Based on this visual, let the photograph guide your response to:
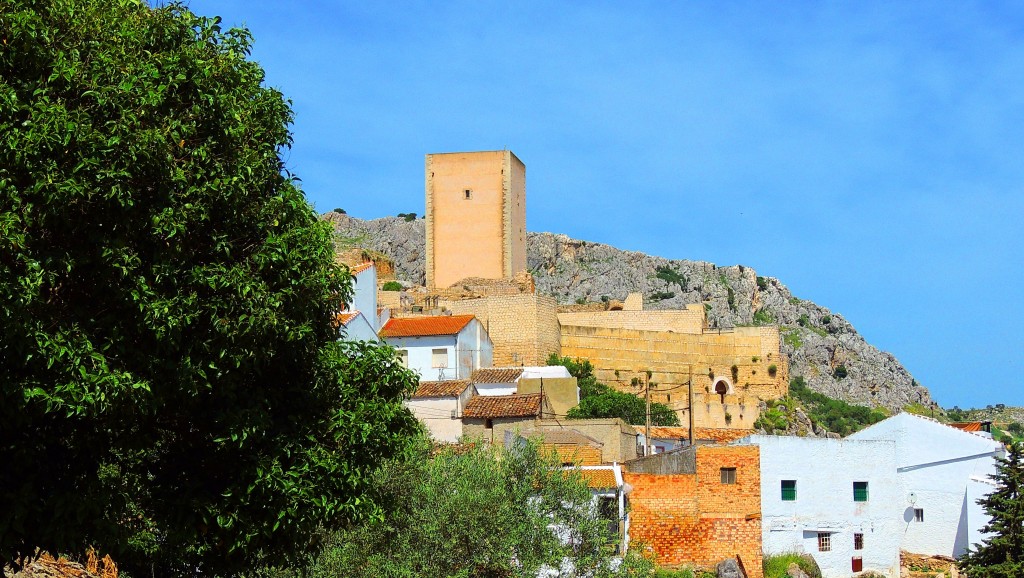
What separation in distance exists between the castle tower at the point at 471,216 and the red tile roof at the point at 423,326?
819 inches

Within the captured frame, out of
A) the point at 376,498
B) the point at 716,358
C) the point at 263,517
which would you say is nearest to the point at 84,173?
the point at 263,517

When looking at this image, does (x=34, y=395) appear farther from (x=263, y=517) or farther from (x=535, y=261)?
(x=535, y=261)

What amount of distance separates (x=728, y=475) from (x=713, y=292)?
275ft

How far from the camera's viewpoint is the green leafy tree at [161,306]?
1170cm

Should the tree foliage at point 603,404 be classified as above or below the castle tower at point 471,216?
below

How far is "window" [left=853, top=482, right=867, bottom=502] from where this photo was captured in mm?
34562

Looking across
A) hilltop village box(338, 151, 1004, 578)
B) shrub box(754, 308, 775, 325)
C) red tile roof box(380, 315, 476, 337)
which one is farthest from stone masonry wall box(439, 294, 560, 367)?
shrub box(754, 308, 775, 325)

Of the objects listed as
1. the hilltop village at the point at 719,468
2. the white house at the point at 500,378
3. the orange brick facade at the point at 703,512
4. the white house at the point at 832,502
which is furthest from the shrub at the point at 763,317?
the orange brick facade at the point at 703,512

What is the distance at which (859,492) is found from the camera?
34625mm

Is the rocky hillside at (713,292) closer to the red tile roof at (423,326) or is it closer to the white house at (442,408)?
the red tile roof at (423,326)

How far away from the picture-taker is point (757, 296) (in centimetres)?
11850

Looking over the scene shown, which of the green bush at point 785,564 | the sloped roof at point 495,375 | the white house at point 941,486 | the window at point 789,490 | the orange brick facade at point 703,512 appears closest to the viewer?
the orange brick facade at point 703,512

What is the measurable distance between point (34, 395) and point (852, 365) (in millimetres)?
102584

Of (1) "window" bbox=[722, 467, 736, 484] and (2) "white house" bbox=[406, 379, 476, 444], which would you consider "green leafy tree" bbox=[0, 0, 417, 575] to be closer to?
(1) "window" bbox=[722, 467, 736, 484]
